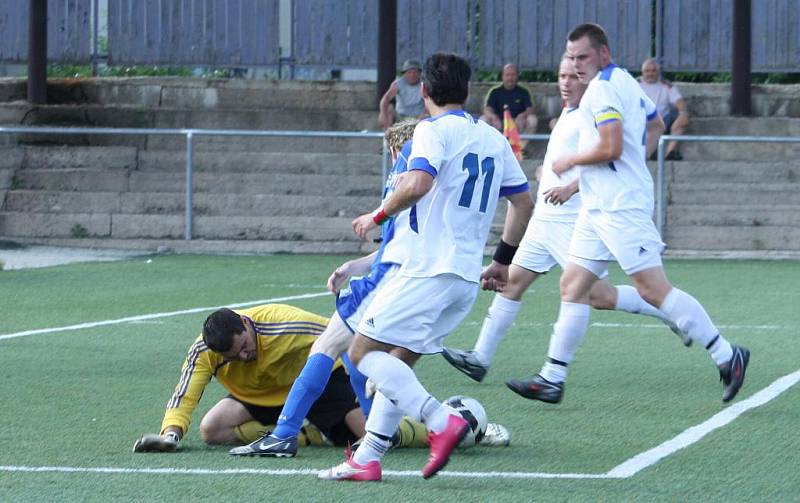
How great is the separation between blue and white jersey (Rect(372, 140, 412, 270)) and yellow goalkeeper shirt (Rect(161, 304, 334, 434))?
88 centimetres

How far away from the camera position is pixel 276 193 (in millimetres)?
20656

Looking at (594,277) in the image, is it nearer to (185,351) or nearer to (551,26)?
(185,351)

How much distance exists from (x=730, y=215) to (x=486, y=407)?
12.2 metres

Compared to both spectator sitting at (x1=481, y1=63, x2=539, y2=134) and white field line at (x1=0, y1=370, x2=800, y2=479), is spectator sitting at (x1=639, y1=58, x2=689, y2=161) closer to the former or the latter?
spectator sitting at (x1=481, y1=63, x2=539, y2=134)

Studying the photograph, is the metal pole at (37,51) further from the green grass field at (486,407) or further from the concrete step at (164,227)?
the green grass field at (486,407)

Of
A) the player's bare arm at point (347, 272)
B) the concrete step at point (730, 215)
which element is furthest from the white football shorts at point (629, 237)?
the concrete step at point (730, 215)

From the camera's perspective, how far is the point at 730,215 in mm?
19594

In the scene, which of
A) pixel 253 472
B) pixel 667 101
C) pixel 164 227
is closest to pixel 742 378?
pixel 253 472

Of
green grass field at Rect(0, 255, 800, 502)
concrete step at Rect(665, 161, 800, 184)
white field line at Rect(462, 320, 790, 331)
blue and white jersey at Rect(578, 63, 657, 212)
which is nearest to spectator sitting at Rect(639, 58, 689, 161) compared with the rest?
concrete step at Rect(665, 161, 800, 184)

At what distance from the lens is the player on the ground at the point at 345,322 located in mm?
6129

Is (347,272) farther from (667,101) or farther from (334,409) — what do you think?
(667,101)

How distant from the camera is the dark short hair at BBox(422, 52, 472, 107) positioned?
19.7 ft

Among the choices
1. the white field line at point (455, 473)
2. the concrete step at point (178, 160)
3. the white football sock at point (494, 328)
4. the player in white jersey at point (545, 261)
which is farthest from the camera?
the concrete step at point (178, 160)

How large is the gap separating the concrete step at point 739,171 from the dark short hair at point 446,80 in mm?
14352
